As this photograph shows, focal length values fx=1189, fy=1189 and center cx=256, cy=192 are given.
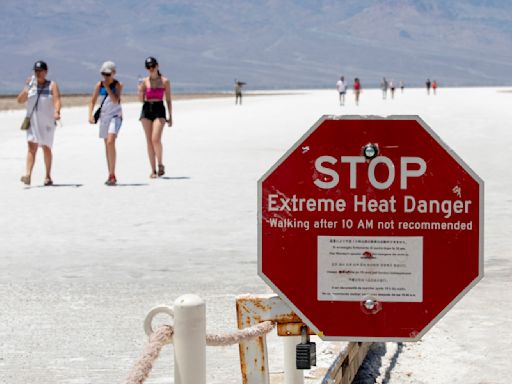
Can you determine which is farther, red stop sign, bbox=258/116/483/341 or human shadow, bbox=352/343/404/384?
human shadow, bbox=352/343/404/384

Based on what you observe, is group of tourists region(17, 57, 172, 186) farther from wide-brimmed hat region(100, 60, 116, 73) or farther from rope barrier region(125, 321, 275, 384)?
rope barrier region(125, 321, 275, 384)

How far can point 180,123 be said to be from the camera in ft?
116

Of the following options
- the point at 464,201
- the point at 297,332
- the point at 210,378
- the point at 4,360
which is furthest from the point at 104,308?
the point at 464,201

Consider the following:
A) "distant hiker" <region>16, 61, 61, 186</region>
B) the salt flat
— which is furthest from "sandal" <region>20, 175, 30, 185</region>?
the salt flat

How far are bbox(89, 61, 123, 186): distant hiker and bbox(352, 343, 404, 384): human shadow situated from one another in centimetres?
873

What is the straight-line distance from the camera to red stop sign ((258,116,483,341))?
3.92m

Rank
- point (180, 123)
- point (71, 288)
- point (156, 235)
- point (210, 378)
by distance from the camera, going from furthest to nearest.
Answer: point (180, 123), point (156, 235), point (71, 288), point (210, 378)

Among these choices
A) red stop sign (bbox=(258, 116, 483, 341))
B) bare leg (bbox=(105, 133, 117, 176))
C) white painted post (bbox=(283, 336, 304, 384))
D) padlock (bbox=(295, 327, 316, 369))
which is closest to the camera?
red stop sign (bbox=(258, 116, 483, 341))

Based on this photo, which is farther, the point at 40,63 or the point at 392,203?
the point at 40,63

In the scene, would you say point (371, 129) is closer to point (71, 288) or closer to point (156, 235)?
point (71, 288)

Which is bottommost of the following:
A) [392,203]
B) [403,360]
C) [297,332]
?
[403,360]

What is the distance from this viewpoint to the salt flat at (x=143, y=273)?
587cm

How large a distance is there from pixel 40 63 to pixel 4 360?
8953mm

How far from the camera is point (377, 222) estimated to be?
3934 millimetres
